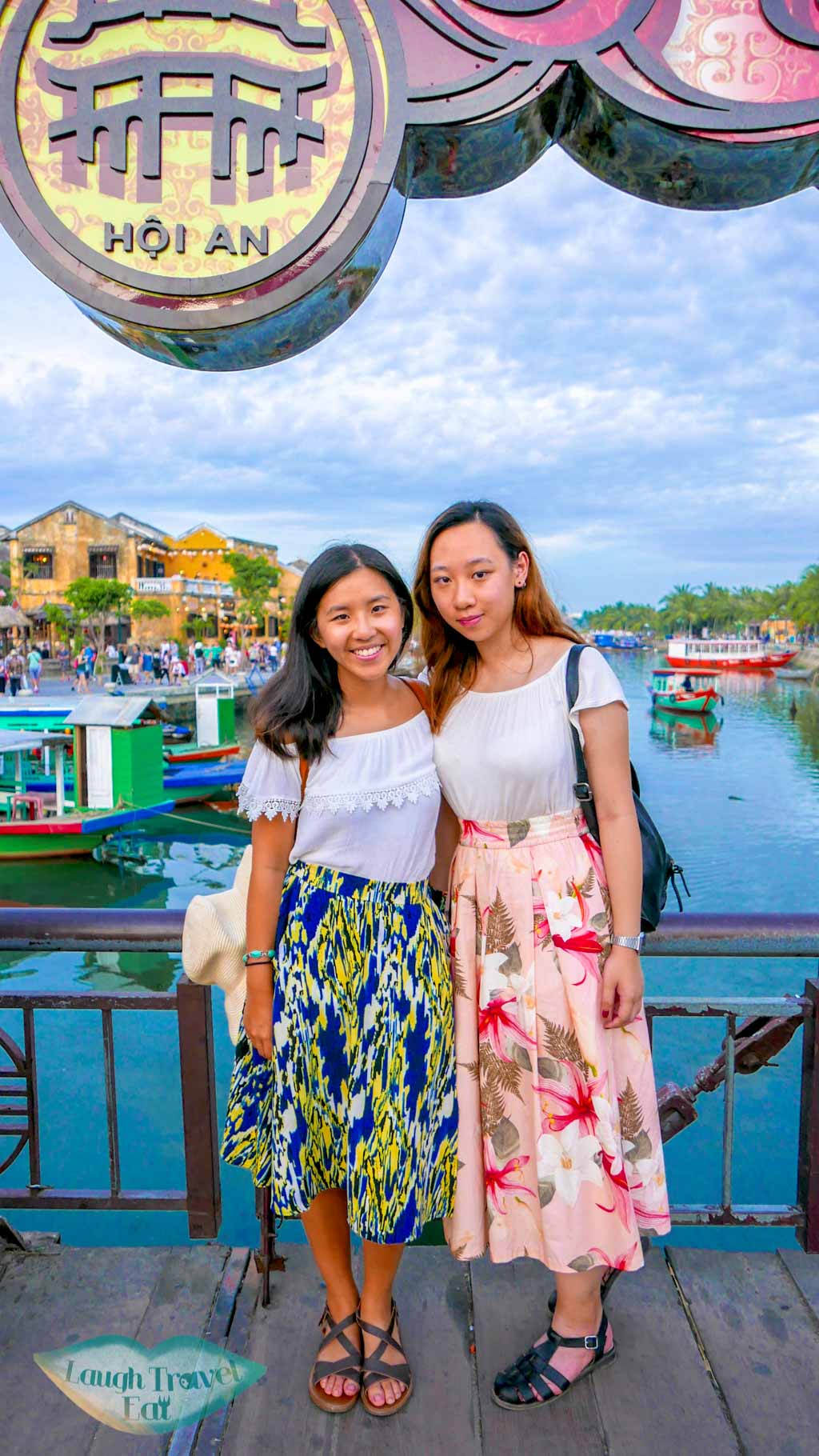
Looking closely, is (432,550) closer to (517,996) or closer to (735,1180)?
(517,996)

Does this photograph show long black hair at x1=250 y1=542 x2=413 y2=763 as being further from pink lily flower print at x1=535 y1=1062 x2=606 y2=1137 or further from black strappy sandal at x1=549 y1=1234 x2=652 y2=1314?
black strappy sandal at x1=549 y1=1234 x2=652 y2=1314

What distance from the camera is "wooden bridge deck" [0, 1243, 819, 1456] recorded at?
1451 millimetres

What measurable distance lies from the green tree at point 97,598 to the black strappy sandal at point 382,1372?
115 ft

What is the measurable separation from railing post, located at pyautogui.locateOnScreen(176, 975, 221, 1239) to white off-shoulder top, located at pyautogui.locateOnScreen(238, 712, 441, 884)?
56 centimetres

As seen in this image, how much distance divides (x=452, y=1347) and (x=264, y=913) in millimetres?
955

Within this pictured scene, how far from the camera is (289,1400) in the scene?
153cm

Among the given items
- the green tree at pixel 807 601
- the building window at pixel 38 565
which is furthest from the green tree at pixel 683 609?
the building window at pixel 38 565

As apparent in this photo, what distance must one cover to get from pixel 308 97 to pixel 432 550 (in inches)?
33.8

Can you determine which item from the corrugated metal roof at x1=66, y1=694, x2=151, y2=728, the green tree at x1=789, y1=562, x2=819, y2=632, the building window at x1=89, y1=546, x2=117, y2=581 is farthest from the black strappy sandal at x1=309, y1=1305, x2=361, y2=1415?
the green tree at x1=789, y1=562, x2=819, y2=632

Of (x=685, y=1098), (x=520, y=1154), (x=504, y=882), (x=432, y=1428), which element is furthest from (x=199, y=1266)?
(x=685, y=1098)

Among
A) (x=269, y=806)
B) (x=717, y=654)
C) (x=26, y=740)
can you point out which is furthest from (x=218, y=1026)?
(x=717, y=654)

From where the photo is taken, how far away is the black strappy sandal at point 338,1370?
59.1 inches

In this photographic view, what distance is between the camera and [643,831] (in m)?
1.58

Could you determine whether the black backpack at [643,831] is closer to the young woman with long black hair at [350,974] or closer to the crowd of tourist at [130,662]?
the young woman with long black hair at [350,974]
